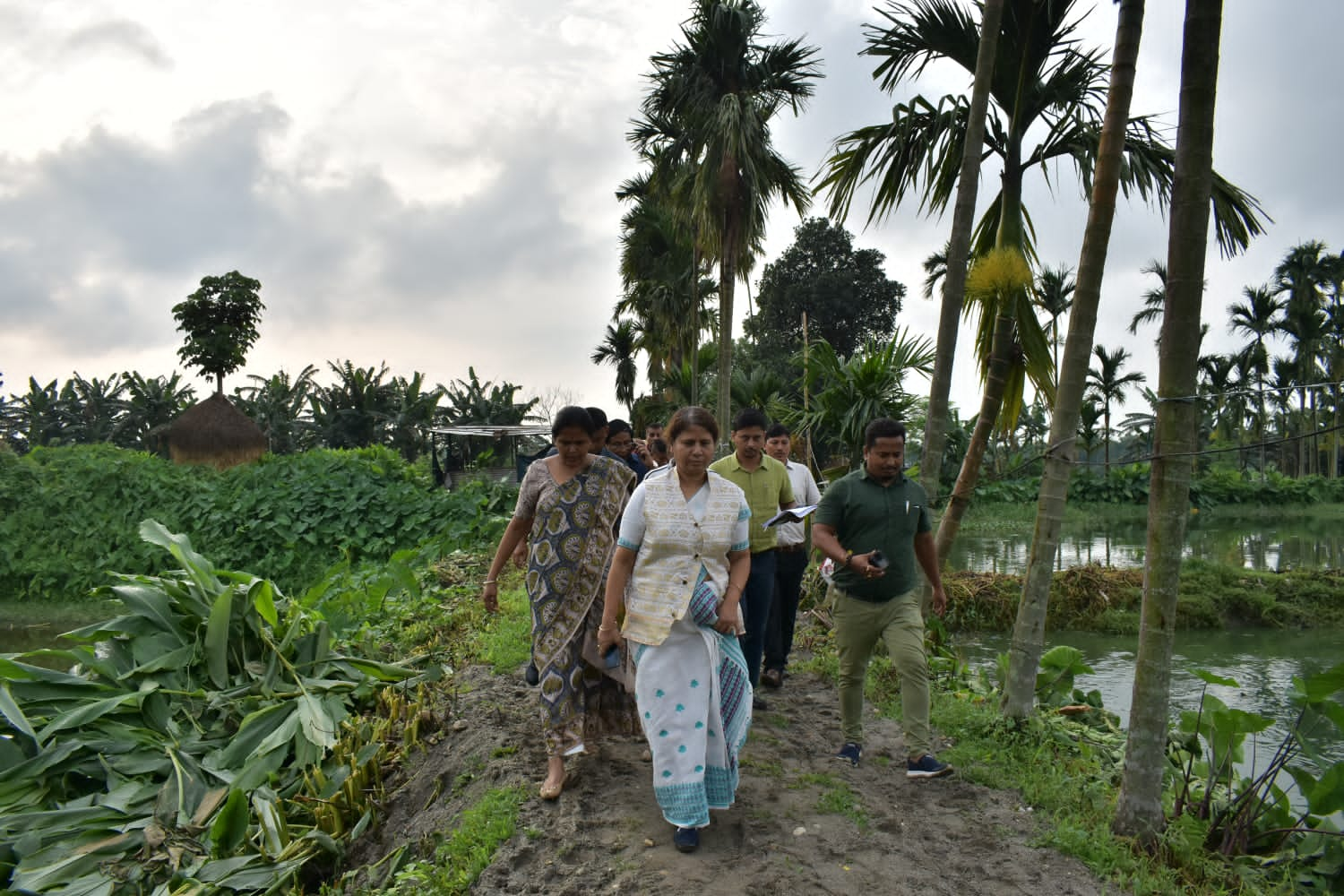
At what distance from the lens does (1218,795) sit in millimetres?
4117

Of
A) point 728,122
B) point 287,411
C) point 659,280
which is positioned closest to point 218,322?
point 287,411

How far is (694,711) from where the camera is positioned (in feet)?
10.7

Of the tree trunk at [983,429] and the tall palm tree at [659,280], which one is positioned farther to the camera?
the tall palm tree at [659,280]

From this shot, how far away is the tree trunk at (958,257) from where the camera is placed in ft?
20.4

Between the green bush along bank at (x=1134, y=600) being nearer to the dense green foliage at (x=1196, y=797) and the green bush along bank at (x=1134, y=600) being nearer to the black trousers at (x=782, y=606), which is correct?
the black trousers at (x=782, y=606)

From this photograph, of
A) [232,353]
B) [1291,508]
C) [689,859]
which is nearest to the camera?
[689,859]

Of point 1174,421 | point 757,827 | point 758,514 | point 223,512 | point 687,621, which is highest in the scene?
point 1174,421

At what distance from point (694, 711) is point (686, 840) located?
459 millimetres

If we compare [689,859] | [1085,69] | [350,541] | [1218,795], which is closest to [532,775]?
[689,859]

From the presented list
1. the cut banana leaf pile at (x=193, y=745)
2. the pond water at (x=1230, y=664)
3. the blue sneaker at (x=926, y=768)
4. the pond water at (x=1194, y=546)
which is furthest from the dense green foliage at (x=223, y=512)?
the blue sneaker at (x=926, y=768)

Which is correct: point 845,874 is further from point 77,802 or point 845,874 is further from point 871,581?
point 77,802

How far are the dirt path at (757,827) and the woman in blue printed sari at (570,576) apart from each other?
0.26 metres

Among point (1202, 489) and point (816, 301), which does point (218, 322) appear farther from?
point (1202, 489)

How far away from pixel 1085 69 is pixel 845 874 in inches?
234
